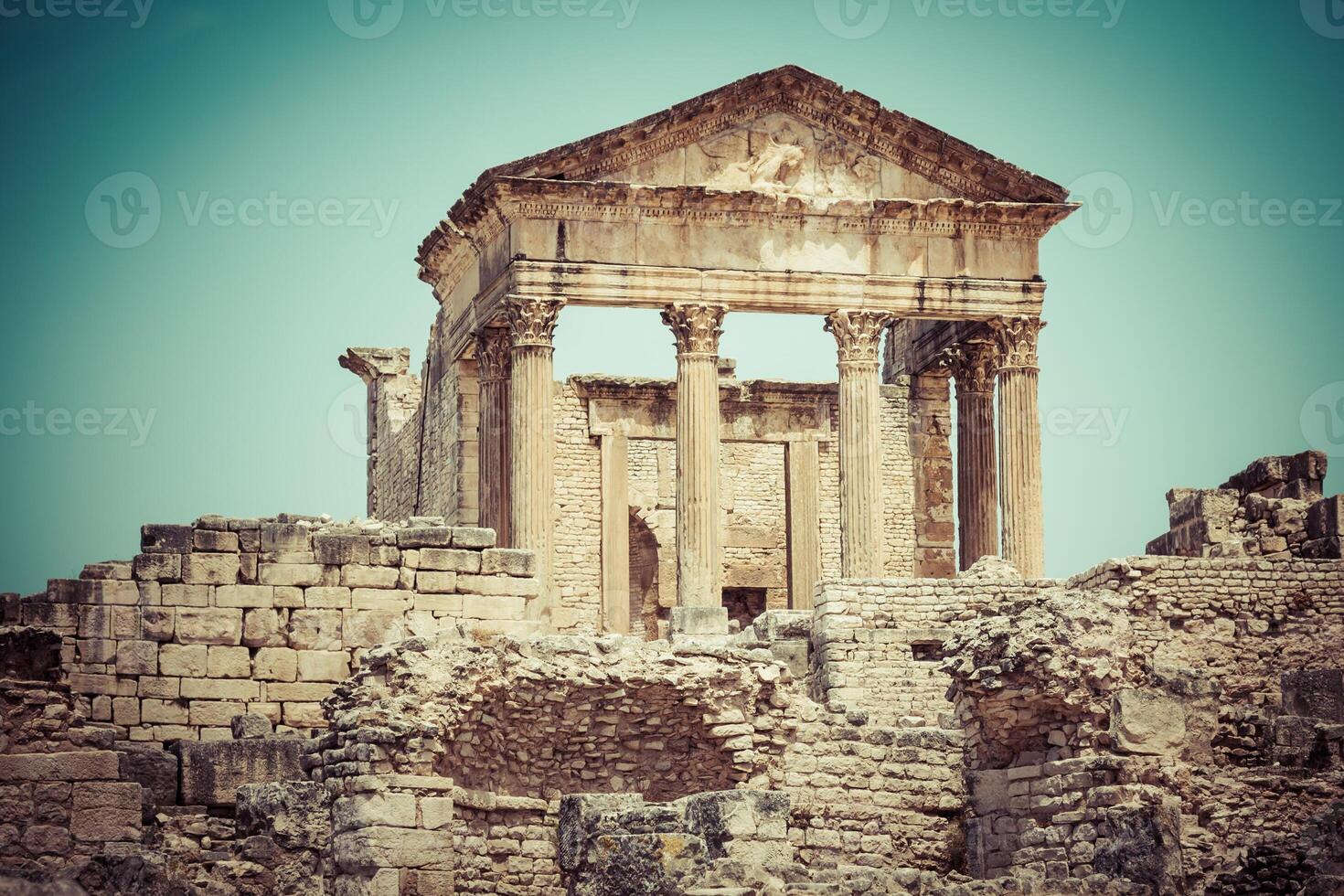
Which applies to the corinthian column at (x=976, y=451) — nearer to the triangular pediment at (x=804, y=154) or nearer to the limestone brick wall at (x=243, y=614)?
the triangular pediment at (x=804, y=154)

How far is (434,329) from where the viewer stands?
45938 mm

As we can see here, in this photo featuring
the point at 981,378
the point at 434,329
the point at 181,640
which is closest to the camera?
the point at 181,640

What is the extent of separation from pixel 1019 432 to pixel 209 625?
18374mm

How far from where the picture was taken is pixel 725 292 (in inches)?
1567

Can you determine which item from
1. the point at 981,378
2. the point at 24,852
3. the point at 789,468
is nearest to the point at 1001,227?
A: the point at 981,378

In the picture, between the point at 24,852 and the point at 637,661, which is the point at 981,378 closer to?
the point at 637,661

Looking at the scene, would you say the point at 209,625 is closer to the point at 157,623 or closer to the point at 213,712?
the point at 157,623

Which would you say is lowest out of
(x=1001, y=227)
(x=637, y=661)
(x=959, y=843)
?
(x=959, y=843)

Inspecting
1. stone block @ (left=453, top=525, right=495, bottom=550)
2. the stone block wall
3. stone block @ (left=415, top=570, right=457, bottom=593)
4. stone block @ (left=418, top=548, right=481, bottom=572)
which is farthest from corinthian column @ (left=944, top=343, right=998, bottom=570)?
stone block @ (left=415, top=570, right=457, bottom=593)

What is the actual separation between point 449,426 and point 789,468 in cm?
601

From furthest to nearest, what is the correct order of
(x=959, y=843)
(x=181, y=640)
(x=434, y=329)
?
1. (x=434, y=329)
2. (x=181, y=640)
3. (x=959, y=843)

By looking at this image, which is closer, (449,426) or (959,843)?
(959,843)

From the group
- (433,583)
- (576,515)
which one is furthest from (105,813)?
(576,515)

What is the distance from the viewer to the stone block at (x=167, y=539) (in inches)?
989
